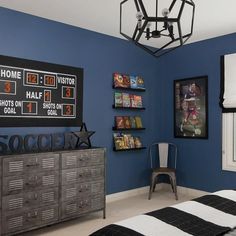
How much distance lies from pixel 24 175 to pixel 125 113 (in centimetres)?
213

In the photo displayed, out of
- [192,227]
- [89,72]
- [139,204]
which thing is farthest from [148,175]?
[192,227]

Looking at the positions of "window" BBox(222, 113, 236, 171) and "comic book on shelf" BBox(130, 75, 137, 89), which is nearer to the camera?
"window" BBox(222, 113, 236, 171)

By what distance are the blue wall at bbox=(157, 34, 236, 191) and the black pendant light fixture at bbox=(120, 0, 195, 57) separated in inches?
20.5

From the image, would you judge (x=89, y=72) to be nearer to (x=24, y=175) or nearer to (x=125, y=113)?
(x=125, y=113)

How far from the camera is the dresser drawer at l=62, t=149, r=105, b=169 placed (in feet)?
10.8

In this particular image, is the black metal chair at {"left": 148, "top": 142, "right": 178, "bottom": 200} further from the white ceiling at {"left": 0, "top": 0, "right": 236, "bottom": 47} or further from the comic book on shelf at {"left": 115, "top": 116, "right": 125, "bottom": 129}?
the white ceiling at {"left": 0, "top": 0, "right": 236, "bottom": 47}

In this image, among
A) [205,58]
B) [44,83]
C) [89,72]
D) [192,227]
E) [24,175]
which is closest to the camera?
[192,227]

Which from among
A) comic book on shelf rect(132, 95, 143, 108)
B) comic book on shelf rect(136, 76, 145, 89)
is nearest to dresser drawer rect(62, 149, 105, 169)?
comic book on shelf rect(132, 95, 143, 108)

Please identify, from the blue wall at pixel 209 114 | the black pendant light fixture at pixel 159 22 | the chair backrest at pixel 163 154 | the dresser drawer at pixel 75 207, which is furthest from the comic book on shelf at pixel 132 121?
the dresser drawer at pixel 75 207

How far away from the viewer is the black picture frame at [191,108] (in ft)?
14.9

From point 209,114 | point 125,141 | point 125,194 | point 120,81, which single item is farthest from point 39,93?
point 209,114

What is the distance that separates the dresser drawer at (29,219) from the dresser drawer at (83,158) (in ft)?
1.66

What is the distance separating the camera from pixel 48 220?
3.13 m

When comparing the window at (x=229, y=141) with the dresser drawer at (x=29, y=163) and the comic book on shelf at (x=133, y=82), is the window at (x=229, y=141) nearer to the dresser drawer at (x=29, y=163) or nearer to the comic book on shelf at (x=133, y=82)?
the comic book on shelf at (x=133, y=82)
